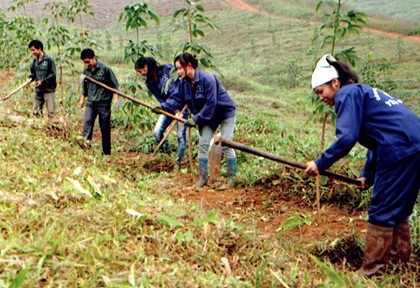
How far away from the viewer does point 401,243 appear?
128 inches

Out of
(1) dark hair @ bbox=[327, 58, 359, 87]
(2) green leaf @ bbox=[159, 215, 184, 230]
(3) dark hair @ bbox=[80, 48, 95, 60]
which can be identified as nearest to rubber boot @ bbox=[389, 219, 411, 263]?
(1) dark hair @ bbox=[327, 58, 359, 87]

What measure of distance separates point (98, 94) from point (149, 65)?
A: 0.95 m

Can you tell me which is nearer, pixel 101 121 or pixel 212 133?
pixel 212 133

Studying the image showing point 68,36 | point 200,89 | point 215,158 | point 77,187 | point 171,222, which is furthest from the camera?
point 68,36

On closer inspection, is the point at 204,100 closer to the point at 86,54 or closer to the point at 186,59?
the point at 186,59

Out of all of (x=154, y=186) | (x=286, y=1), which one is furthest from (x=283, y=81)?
(x=286, y=1)

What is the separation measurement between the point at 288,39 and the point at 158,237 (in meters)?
25.4

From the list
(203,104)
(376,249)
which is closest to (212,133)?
(203,104)

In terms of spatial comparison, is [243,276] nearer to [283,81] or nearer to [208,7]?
[283,81]

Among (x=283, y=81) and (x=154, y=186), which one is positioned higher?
(x=154, y=186)

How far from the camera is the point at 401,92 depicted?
14.5 m

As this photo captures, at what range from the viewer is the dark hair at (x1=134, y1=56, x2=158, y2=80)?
18.1 feet

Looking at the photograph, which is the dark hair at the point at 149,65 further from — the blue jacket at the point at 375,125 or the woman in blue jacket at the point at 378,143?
the blue jacket at the point at 375,125

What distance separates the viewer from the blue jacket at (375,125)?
9.41ft
